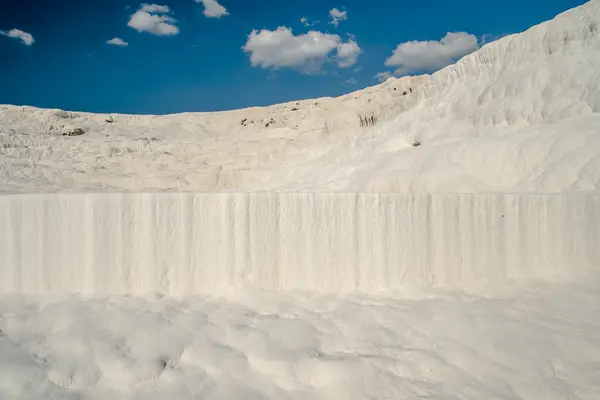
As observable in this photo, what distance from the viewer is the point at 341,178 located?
669cm

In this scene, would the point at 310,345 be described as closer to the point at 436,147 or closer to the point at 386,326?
the point at 386,326

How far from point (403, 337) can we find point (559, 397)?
2.66ft

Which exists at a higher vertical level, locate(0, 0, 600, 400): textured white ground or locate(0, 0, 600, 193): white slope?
locate(0, 0, 600, 193): white slope

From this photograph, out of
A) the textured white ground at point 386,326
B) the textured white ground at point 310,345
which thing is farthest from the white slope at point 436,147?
the textured white ground at point 310,345

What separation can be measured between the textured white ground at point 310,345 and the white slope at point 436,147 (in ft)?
6.02

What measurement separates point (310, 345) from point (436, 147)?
4363 millimetres

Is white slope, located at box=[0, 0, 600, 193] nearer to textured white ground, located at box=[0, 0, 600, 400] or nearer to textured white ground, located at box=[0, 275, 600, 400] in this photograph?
textured white ground, located at box=[0, 0, 600, 400]

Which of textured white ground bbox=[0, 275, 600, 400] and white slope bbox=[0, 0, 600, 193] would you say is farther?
white slope bbox=[0, 0, 600, 193]

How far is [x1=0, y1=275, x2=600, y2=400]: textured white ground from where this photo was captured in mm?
2029

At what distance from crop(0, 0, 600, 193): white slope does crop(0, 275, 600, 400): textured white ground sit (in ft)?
6.02

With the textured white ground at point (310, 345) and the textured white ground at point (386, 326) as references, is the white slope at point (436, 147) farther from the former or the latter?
the textured white ground at point (310, 345)

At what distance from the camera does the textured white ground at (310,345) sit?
2.03 metres

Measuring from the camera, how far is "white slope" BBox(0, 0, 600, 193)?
4559 millimetres

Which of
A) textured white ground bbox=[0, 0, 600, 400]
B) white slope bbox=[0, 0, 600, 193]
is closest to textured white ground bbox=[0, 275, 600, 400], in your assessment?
textured white ground bbox=[0, 0, 600, 400]
